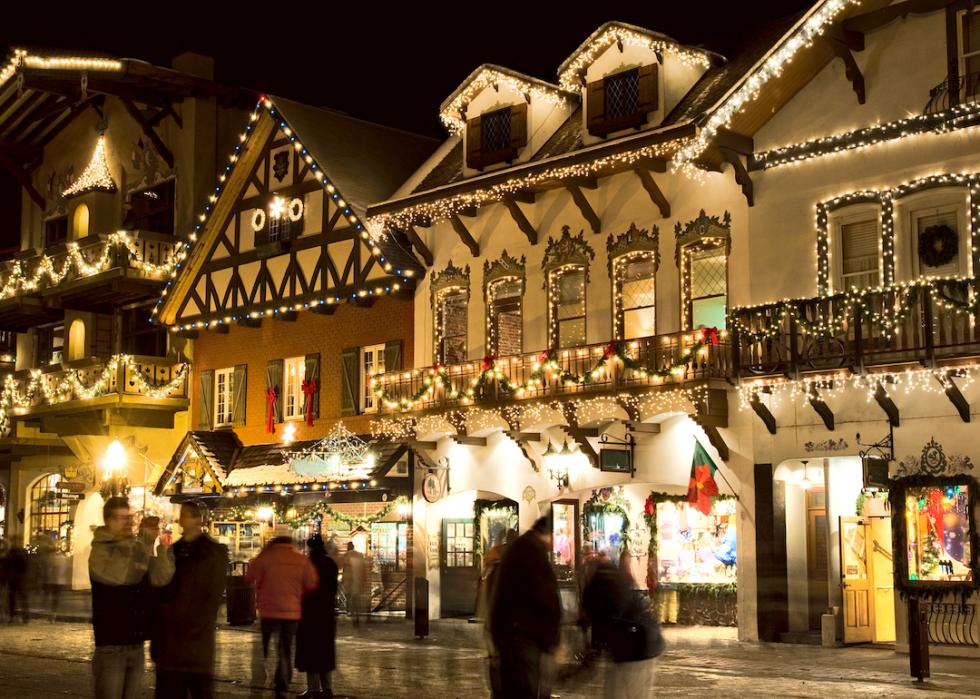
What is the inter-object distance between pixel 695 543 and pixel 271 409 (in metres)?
11.6

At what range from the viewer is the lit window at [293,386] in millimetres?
33188

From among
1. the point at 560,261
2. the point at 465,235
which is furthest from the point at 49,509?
the point at 560,261

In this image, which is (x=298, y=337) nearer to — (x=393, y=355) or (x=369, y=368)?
(x=369, y=368)

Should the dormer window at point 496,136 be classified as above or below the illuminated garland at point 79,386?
above

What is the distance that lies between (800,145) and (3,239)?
29.4 metres

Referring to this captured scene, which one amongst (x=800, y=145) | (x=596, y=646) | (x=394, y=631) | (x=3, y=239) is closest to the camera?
(x=596, y=646)

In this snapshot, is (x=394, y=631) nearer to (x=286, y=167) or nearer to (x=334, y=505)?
(x=334, y=505)

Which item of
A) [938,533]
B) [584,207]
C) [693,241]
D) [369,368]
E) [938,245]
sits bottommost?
[938,533]

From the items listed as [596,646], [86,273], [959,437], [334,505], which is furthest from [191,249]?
[596,646]

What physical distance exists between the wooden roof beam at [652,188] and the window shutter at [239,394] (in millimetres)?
13129

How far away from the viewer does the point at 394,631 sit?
87.2ft

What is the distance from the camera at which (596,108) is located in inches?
1030

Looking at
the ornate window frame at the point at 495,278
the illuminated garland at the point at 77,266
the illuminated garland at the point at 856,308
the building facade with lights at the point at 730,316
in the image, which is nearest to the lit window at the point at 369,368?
the building facade with lights at the point at 730,316

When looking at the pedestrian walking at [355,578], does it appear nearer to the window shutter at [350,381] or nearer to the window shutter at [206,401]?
the window shutter at [350,381]
